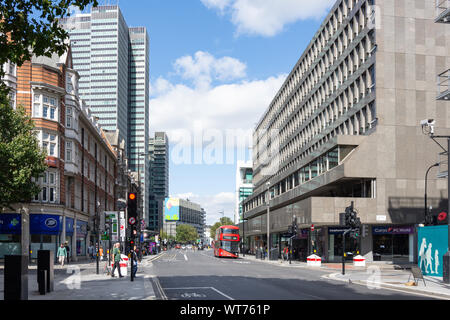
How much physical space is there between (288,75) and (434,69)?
34859mm

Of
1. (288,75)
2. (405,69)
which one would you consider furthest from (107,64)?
(405,69)

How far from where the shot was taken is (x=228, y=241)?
6359cm

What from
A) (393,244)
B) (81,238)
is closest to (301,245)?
(393,244)

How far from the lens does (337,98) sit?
59938 mm

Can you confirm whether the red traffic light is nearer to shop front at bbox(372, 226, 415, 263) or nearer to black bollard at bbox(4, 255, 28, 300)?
shop front at bbox(372, 226, 415, 263)

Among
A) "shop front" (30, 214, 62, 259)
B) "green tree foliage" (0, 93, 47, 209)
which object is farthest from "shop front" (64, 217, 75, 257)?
"green tree foliage" (0, 93, 47, 209)

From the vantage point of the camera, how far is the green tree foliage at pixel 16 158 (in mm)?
36188

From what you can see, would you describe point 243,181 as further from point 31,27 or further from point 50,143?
point 31,27

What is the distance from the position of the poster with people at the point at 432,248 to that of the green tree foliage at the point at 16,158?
25.7 metres

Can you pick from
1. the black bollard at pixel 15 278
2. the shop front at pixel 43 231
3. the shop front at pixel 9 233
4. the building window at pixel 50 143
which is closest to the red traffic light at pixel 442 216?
the shop front at pixel 43 231

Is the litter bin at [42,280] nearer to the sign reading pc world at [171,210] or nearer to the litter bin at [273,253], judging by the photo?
the litter bin at [273,253]

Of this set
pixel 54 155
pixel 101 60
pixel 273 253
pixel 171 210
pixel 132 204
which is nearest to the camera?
pixel 132 204

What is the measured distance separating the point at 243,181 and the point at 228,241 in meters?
113
